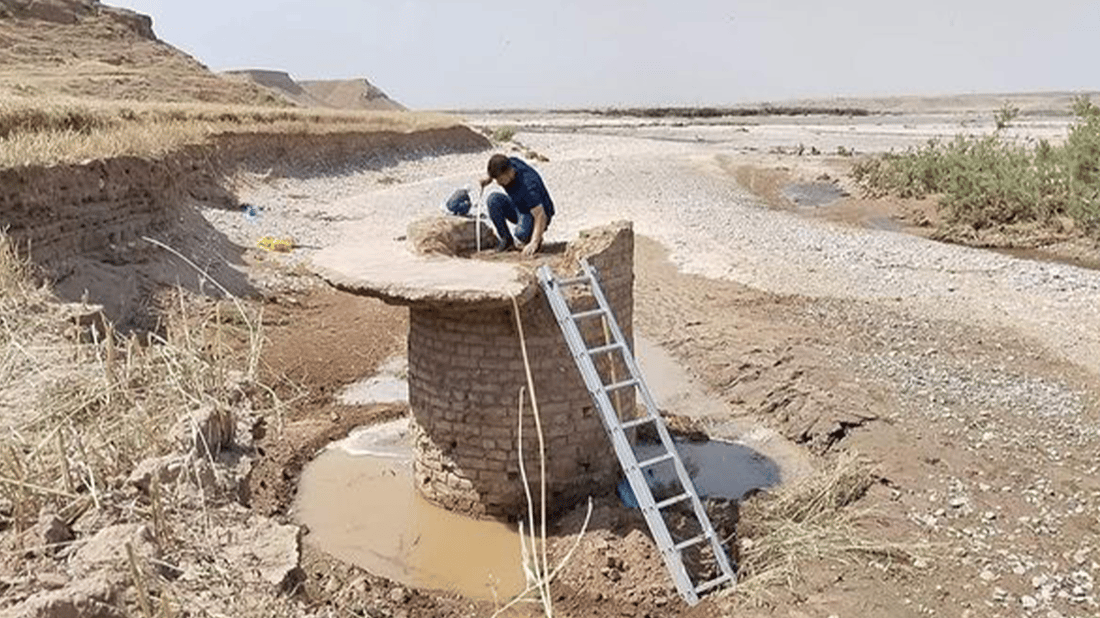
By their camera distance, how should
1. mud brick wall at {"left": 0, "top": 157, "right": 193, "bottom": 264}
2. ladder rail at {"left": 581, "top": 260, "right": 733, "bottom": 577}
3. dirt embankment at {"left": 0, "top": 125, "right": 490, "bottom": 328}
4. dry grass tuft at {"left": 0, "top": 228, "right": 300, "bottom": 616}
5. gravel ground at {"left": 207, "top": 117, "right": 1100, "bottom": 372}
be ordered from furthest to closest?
1. gravel ground at {"left": 207, "top": 117, "right": 1100, "bottom": 372}
2. dirt embankment at {"left": 0, "top": 125, "right": 490, "bottom": 328}
3. mud brick wall at {"left": 0, "top": 157, "right": 193, "bottom": 264}
4. ladder rail at {"left": 581, "top": 260, "right": 733, "bottom": 577}
5. dry grass tuft at {"left": 0, "top": 228, "right": 300, "bottom": 616}

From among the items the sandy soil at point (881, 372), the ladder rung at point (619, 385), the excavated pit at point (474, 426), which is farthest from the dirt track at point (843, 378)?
the ladder rung at point (619, 385)

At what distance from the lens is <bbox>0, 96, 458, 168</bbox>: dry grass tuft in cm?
1241

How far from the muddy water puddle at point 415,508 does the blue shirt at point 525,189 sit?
7.70 ft

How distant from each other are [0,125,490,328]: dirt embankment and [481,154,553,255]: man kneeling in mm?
3434

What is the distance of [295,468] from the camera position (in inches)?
346

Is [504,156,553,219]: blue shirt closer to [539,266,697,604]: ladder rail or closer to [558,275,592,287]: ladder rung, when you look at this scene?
[558,275,592,287]: ladder rung

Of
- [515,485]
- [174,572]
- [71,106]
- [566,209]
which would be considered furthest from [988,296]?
[71,106]

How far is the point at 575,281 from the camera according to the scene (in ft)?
23.8

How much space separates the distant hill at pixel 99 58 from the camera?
32.0 m

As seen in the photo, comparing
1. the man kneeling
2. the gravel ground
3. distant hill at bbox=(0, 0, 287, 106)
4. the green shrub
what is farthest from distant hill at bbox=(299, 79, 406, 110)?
the man kneeling

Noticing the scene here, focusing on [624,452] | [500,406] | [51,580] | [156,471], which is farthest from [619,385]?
[51,580]

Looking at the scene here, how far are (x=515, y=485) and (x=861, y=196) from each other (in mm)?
22189

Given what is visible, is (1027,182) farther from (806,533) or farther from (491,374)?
(491,374)

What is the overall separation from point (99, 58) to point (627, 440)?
38.6 m
